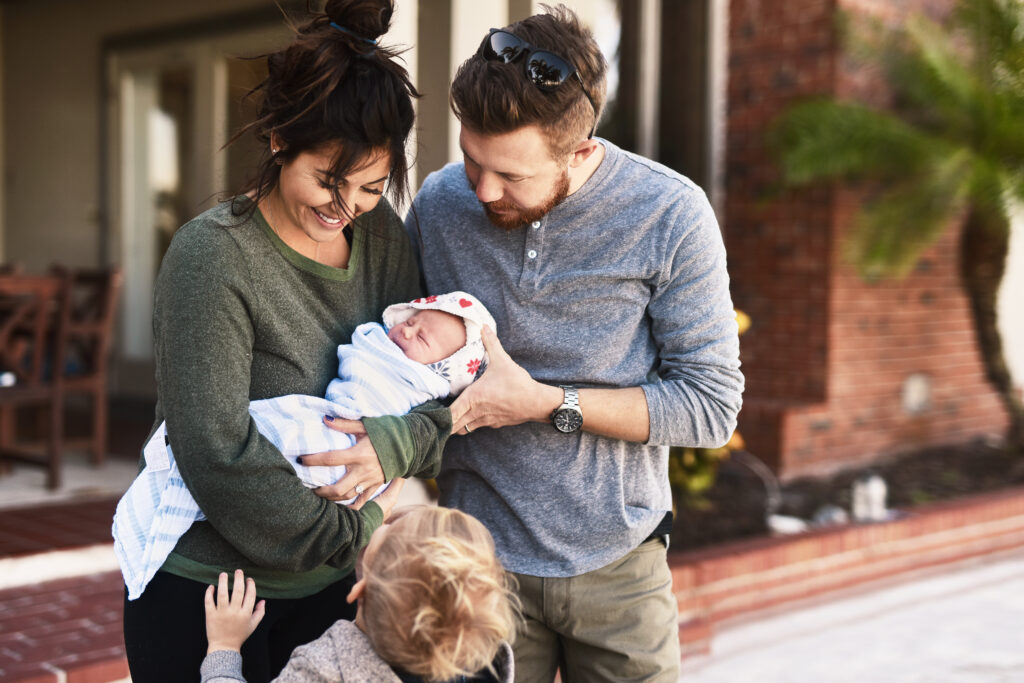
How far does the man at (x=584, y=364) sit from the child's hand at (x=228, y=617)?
48cm

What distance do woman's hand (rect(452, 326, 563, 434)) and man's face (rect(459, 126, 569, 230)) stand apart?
26cm

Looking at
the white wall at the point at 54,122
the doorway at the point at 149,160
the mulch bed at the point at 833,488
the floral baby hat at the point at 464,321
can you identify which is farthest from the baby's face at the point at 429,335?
the white wall at the point at 54,122

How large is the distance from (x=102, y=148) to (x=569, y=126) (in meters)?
7.50

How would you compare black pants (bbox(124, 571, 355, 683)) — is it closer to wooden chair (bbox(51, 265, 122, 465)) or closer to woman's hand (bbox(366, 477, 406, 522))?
woman's hand (bbox(366, 477, 406, 522))

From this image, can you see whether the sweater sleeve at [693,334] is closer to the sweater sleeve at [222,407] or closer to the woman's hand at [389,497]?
the woman's hand at [389,497]

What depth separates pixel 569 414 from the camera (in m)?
1.94

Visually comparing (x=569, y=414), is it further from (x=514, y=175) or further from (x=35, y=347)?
(x=35, y=347)

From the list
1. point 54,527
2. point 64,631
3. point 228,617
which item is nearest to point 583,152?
point 228,617

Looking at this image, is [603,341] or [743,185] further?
[743,185]

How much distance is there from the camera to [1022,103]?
6344 millimetres

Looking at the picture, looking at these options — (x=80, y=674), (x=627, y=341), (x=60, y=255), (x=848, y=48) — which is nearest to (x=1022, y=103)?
(x=848, y=48)

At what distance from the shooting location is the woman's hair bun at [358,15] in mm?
1778

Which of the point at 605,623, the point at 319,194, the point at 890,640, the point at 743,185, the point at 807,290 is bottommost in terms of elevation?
the point at 890,640

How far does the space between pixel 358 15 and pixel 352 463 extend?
2.45ft
